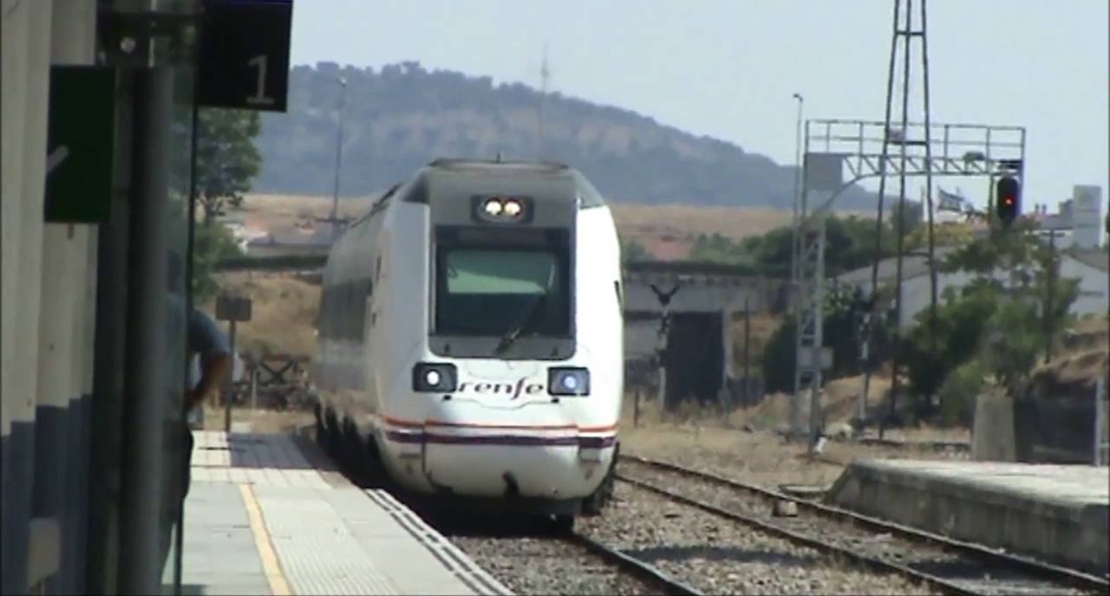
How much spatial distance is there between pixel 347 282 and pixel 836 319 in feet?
141

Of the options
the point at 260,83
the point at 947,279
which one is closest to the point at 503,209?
the point at 260,83

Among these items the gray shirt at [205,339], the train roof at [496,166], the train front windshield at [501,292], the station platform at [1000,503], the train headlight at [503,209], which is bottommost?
the station platform at [1000,503]

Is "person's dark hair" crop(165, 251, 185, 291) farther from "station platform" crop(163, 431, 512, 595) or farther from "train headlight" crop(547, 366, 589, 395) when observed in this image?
"train headlight" crop(547, 366, 589, 395)

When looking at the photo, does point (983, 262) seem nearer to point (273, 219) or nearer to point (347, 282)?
point (347, 282)

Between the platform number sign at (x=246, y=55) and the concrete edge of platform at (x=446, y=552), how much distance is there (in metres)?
3.96

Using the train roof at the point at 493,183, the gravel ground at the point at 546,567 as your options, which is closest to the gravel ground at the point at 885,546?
the gravel ground at the point at 546,567

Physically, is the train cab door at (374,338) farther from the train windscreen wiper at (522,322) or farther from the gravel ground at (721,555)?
the gravel ground at (721,555)

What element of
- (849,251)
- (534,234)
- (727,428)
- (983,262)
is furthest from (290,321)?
(534,234)

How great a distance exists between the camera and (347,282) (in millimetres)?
26047

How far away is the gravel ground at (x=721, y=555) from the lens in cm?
1673

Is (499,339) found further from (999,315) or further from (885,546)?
(999,315)

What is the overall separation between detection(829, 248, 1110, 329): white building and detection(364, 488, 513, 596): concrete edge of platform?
22.5 m

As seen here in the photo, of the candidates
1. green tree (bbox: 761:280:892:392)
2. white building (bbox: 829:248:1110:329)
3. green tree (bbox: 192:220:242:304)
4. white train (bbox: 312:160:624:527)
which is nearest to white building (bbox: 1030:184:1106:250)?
white building (bbox: 829:248:1110:329)

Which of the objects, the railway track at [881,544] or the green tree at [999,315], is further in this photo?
the green tree at [999,315]
